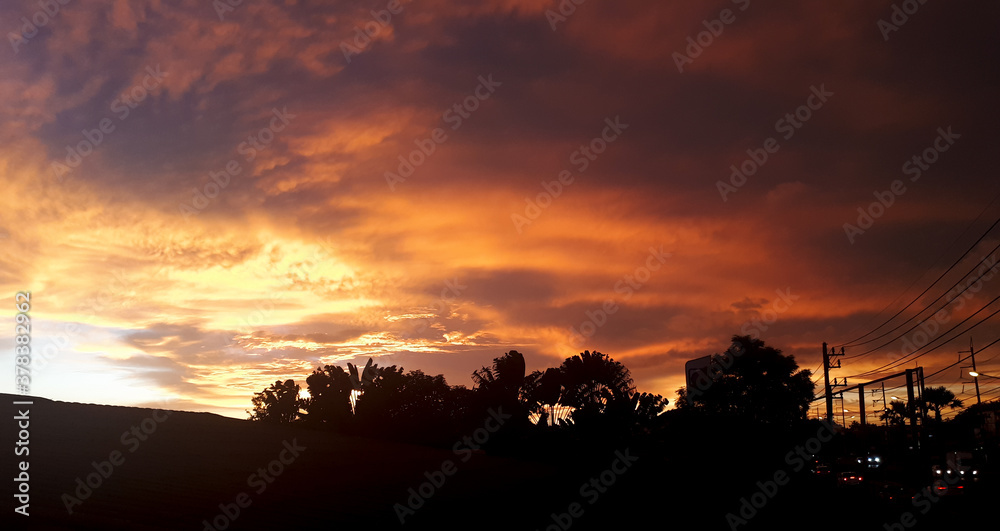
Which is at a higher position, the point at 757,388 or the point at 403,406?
the point at 757,388

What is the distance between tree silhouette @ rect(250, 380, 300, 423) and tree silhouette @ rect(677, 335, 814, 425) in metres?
36.7

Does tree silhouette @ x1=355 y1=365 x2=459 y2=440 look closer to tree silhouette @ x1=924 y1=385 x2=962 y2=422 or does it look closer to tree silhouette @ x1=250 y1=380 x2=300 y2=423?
tree silhouette @ x1=250 y1=380 x2=300 y2=423

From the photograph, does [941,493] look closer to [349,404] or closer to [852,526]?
[852,526]

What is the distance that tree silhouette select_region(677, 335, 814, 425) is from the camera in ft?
216

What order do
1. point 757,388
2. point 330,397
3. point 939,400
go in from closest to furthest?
point 330,397 → point 757,388 → point 939,400

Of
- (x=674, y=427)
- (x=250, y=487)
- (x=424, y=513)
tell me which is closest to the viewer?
(x=424, y=513)

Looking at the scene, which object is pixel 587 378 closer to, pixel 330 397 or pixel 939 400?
pixel 330 397

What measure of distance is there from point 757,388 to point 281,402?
147ft

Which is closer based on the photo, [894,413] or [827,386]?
[827,386]

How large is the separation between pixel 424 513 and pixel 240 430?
712 inches

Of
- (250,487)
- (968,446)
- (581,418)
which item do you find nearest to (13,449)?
(250,487)

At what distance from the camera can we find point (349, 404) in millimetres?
56969

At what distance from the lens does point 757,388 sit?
66.5m

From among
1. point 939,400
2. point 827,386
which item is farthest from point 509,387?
point 939,400
